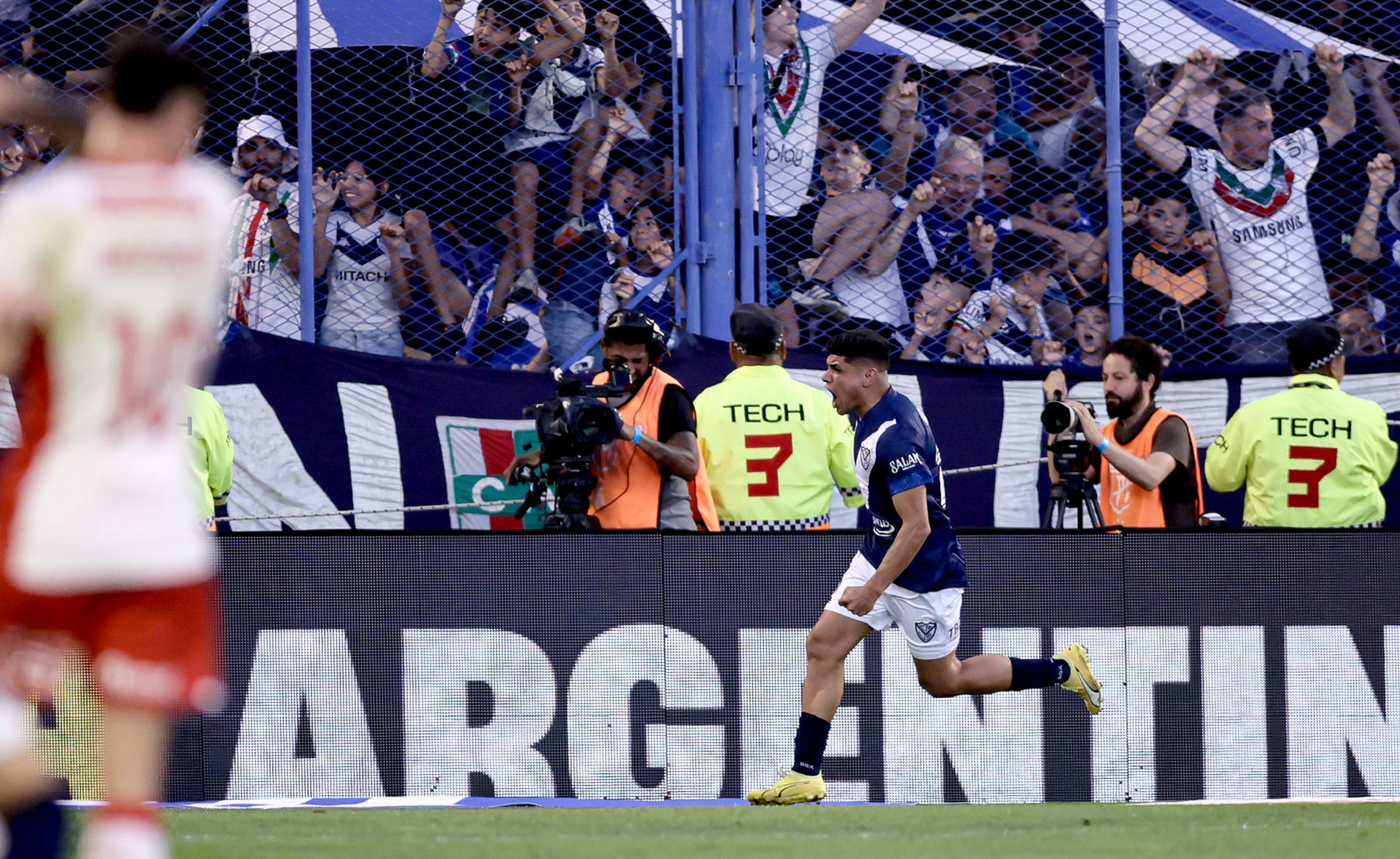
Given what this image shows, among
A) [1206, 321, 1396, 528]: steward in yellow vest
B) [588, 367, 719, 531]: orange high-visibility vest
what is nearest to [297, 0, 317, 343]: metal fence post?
[588, 367, 719, 531]: orange high-visibility vest

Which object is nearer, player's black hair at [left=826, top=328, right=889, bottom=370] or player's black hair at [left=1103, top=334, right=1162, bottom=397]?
player's black hair at [left=826, top=328, right=889, bottom=370]

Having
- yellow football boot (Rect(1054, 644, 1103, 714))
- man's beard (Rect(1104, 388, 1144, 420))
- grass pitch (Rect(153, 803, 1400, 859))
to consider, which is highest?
man's beard (Rect(1104, 388, 1144, 420))

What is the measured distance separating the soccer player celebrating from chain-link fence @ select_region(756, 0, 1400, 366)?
2.70 meters

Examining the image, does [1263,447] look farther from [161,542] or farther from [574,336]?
[161,542]

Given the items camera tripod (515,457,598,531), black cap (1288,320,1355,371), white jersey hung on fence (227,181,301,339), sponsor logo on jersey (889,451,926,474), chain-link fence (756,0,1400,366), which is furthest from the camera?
chain-link fence (756,0,1400,366)

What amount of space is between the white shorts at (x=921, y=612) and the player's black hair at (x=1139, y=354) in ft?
6.29

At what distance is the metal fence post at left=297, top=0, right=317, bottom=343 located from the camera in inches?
355

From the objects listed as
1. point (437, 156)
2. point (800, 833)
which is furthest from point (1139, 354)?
point (437, 156)

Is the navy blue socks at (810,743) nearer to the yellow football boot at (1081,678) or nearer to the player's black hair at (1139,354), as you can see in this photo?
the yellow football boot at (1081,678)

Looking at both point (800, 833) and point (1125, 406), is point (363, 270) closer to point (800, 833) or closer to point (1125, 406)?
point (1125, 406)

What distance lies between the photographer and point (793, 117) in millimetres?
9586

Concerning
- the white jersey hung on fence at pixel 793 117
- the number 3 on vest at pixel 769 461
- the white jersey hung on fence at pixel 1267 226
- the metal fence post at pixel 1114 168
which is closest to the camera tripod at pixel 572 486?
the number 3 on vest at pixel 769 461

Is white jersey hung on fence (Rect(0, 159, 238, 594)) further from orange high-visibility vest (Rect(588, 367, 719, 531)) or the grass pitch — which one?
orange high-visibility vest (Rect(588, 367, 719, 531))

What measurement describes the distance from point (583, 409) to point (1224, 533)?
101 inches
